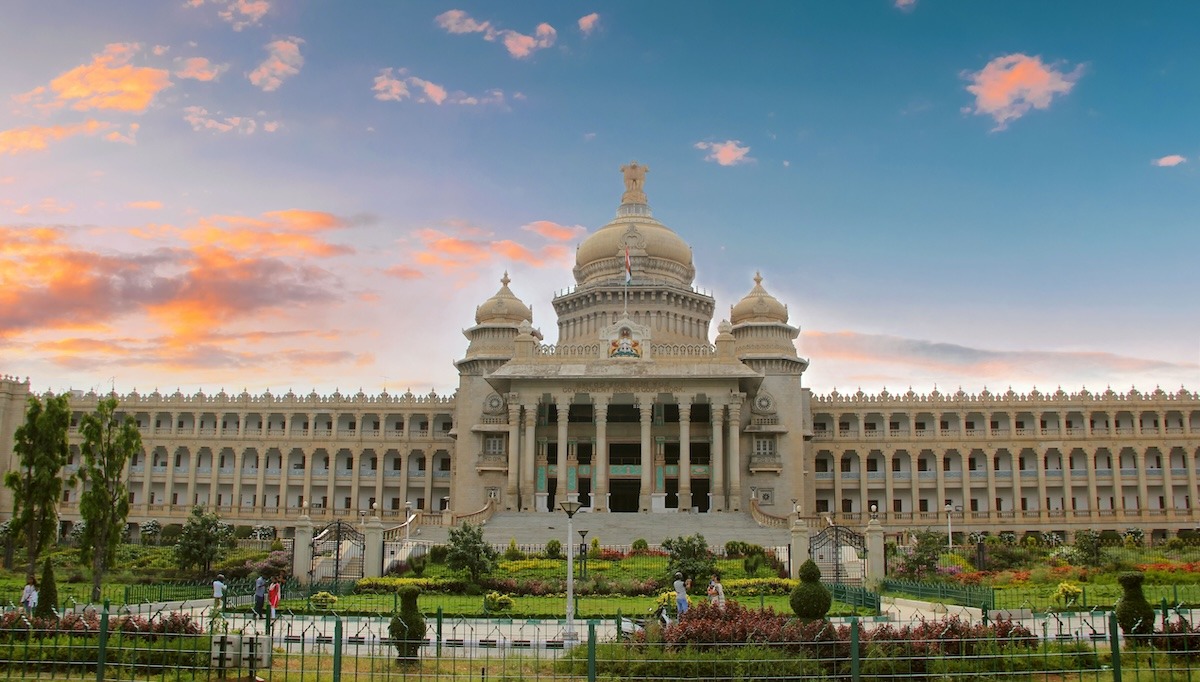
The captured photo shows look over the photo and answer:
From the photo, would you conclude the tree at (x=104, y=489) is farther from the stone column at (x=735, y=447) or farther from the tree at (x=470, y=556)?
the stone column at (x=735, y=447)

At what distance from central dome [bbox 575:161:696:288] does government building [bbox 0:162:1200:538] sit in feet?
0.54

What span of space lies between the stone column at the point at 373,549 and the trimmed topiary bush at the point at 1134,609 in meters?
26.2

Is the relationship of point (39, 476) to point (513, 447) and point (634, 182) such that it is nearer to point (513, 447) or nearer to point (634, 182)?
point (513, 447)

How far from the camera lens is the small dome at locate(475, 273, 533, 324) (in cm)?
7050

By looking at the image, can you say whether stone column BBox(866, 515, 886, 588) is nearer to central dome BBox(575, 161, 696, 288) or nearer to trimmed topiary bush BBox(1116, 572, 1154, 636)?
trimmed topiary bush BBox(1116, 572, 1154, 636)

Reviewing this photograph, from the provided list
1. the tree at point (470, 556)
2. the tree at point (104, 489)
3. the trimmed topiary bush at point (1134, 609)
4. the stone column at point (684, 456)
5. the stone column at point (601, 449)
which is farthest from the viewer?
the stone column at point (601, 449)

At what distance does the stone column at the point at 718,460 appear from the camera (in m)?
58.3

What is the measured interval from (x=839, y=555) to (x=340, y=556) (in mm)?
18926

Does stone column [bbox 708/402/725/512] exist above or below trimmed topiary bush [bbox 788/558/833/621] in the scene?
above

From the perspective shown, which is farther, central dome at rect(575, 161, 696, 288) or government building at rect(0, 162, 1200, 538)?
central dome at rect(575, 161, 696, 288)

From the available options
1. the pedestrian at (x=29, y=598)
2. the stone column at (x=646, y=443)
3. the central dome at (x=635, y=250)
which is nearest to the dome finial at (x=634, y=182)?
the central dome at (x=635, y=250)

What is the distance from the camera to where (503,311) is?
7062 cm

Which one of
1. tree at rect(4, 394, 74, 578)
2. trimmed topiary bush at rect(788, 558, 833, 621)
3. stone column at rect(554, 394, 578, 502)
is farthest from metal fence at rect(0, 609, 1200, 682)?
stone column at rect(554, 394, 578, 502)

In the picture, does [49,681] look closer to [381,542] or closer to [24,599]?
[24,599]
